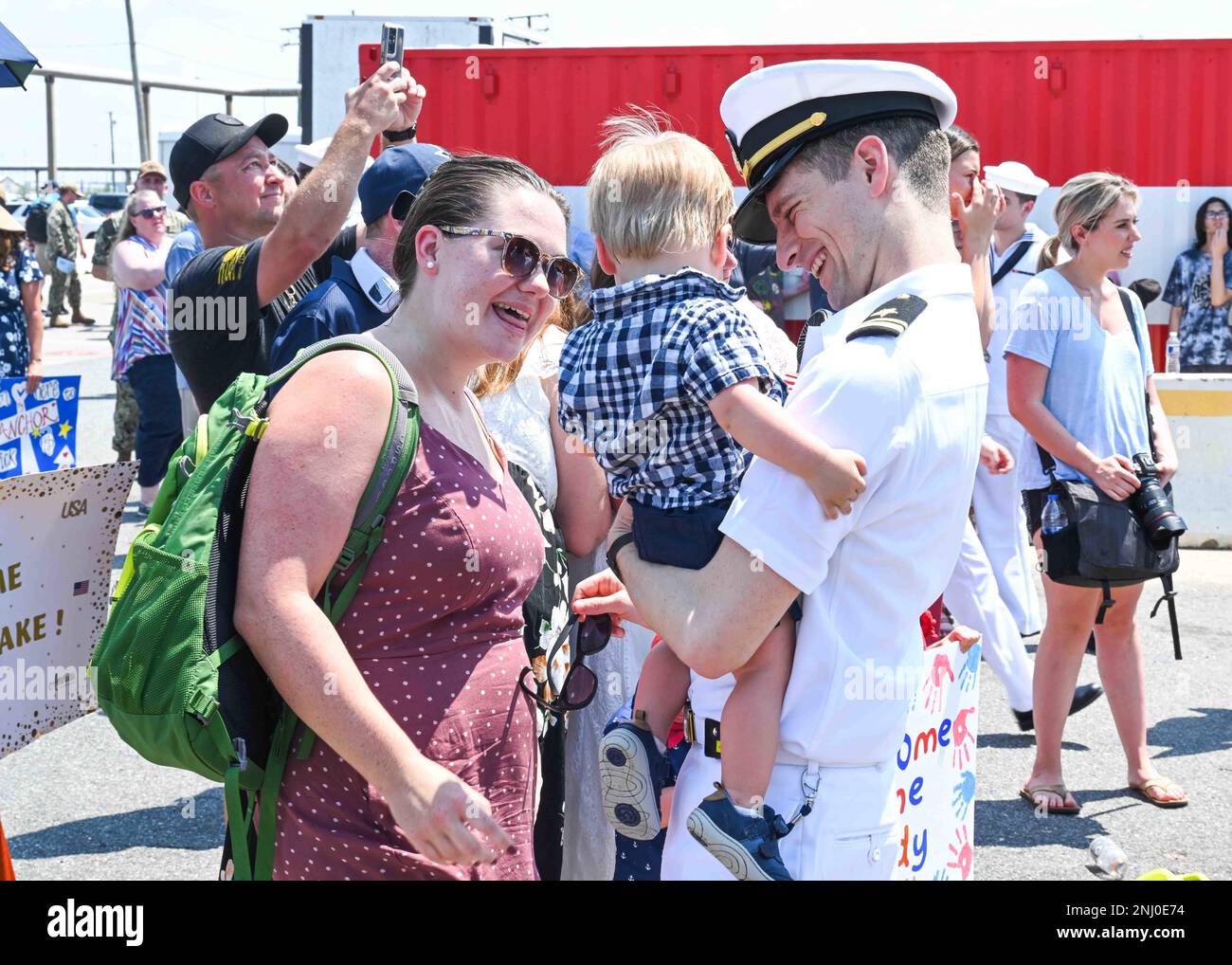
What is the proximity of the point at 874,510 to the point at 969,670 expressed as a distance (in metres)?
0.64

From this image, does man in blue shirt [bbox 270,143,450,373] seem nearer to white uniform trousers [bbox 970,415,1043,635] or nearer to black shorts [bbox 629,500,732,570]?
black shorts [bbox 629,500,732,570]

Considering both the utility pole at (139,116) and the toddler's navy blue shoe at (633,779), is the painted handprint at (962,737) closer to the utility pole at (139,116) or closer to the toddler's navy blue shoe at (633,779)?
the toddler's navy blue shoe at (633,779)

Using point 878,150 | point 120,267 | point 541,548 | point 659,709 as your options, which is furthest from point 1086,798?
point 120,267

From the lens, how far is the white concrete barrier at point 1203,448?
29.8 feet

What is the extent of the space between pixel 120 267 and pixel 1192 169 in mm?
8303

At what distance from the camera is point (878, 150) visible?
1951 millimetres

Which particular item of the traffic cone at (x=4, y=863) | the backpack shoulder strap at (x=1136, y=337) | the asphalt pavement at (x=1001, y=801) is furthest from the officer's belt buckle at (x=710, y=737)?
the backpack shoulder strap at (x=1136, y=337)

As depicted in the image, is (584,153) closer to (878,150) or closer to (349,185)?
(349,185)

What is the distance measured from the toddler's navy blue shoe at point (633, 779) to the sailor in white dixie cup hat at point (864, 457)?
352 mm

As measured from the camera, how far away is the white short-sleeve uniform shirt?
73.8 inches

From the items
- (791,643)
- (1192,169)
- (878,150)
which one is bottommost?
(791,643)

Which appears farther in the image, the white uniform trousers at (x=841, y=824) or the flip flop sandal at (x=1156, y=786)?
the flip flop sandal at (x=1156, y=786)

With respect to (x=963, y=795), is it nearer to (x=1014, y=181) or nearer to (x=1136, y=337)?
(x=1136, y=337)

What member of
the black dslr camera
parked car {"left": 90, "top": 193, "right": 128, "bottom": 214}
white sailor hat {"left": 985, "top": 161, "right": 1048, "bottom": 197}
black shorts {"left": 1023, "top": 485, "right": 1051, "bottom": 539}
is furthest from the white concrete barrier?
parked car {"left": 90, "top": 193, "right": 128, "bottom": 214}
